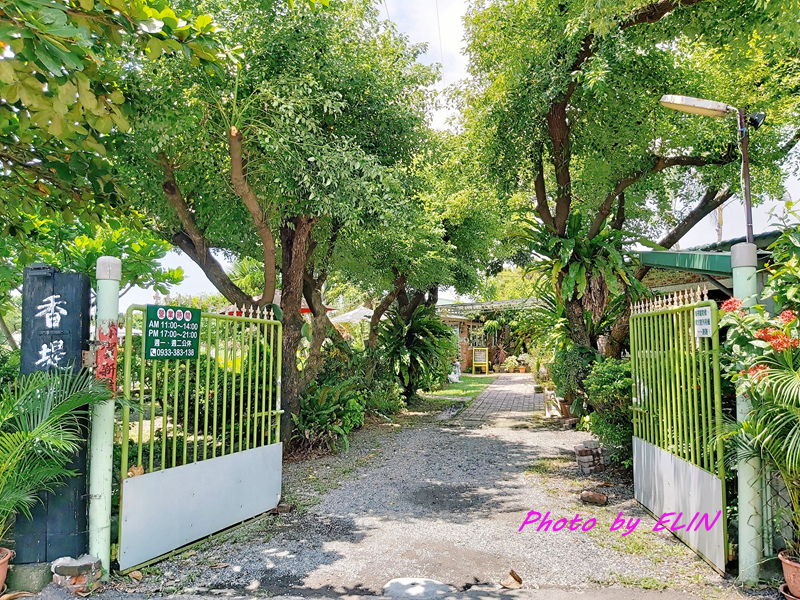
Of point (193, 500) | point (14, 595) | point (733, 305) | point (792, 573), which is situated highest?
point (733, 305)

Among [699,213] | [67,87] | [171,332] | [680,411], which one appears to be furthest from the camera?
[699,213]

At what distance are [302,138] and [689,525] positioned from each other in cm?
533

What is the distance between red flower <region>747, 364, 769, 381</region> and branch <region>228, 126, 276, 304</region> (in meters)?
5.21

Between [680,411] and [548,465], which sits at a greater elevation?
[680,411]

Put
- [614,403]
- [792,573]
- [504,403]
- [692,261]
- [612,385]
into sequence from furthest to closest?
[504,403], [692,261], [614,403], [612,385], [792,573]

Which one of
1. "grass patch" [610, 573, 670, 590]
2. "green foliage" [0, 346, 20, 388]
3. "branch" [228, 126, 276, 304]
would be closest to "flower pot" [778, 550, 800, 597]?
"grass patch" [610, 573, 670, 590]

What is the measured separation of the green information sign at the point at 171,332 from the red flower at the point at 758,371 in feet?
13.9

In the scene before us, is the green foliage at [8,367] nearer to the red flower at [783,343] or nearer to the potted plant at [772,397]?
the potted plant at [772,397]

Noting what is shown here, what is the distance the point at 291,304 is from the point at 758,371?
5.96m

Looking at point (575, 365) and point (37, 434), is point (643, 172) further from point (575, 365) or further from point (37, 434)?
point (37, 434)

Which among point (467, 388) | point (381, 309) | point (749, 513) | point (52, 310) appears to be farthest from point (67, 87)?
point (467, 388)

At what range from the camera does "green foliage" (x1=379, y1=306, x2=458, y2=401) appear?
45.9 ft

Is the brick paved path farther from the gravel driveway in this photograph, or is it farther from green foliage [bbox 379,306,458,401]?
the gravel driveway

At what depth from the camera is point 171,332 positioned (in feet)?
14.6
